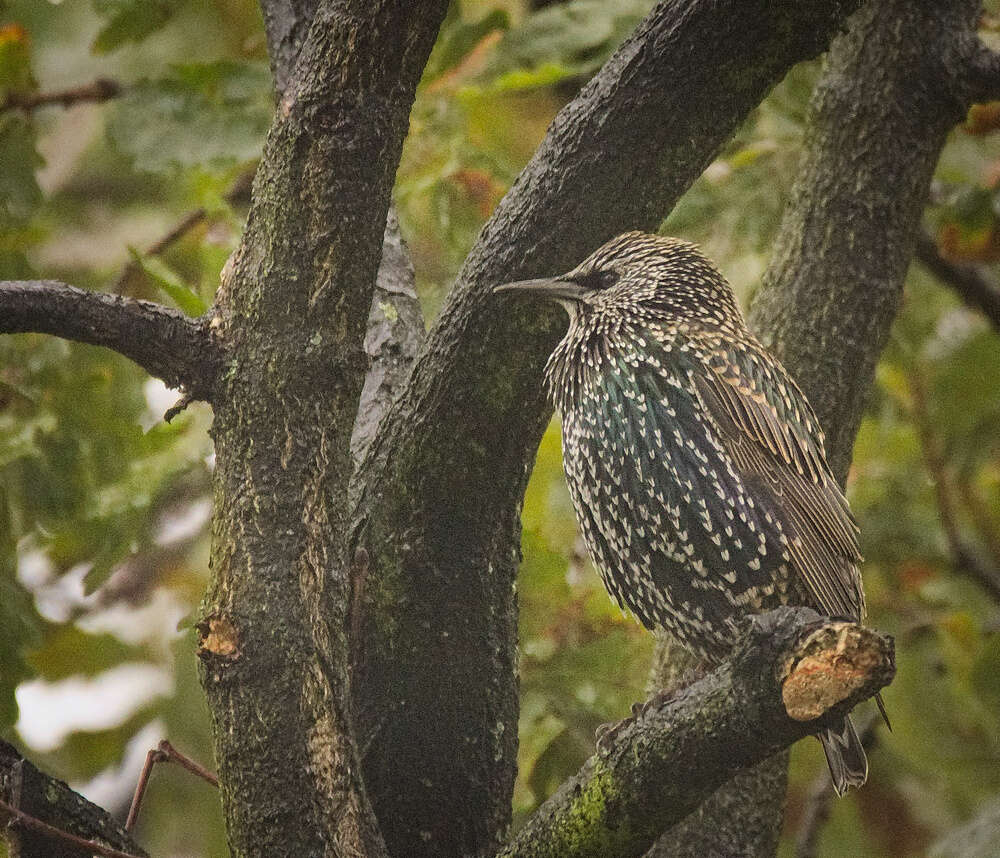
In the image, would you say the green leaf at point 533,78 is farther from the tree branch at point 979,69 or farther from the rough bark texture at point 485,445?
the rough bark texture at point 485,445

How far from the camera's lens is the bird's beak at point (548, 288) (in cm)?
318

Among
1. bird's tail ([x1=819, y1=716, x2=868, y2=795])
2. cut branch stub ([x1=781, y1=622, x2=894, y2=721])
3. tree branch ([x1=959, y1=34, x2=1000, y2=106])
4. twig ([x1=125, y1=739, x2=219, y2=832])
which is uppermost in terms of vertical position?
tree branch ([x1=959, y1=34, x2=1000, y2=106])

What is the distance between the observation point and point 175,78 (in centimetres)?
488

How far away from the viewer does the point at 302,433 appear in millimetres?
2988

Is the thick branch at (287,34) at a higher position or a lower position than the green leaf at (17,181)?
lower

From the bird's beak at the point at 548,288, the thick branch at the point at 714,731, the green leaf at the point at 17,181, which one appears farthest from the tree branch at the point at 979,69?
the green leaf at the point at 17,181

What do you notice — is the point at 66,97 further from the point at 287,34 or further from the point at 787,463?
the point at 787,463

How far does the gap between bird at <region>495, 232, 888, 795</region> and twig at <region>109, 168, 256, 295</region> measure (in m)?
1.91

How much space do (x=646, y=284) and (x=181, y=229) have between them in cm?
245

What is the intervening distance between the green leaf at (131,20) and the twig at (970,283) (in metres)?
2.78

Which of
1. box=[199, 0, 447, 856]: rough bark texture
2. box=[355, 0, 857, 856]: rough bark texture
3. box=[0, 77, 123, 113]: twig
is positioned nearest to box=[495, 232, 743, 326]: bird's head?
box=[355, 0, 857, 856]: rough bark texture

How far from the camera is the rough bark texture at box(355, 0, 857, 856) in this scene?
3.09 metres

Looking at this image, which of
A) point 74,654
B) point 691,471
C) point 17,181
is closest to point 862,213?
point 691,471

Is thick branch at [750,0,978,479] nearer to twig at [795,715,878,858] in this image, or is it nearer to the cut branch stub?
twig at [795,715,878,858]
